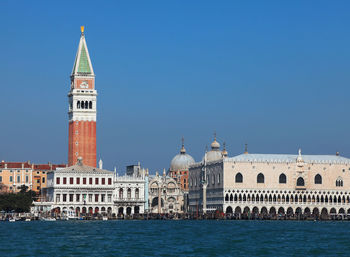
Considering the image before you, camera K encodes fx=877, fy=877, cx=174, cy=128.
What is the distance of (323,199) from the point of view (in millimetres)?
134750

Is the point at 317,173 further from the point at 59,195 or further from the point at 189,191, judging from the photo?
the point at 59,195

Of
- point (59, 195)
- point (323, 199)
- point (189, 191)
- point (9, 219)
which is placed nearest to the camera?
point (9, 219)

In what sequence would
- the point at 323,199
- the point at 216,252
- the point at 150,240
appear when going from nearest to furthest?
the point at 216,252 < the point at 150,240 < the point at 323,199

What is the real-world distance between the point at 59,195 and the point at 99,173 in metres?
6.78

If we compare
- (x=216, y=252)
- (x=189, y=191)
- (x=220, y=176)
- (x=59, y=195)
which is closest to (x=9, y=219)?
(x=59, y=195)

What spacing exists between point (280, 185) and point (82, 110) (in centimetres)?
3330

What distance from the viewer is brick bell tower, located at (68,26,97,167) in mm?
138125

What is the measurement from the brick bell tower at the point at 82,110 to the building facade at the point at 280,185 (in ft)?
66.2

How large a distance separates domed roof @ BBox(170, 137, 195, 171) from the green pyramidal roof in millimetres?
34839

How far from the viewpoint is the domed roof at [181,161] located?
553ft

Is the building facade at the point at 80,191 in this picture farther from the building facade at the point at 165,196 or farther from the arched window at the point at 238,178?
the building facade at the point at 165,196

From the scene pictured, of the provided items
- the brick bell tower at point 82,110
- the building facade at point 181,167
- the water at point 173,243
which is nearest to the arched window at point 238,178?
the brick bell tower at point 82,110

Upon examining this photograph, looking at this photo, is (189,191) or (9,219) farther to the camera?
(189,191)

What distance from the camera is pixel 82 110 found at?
139000mm
